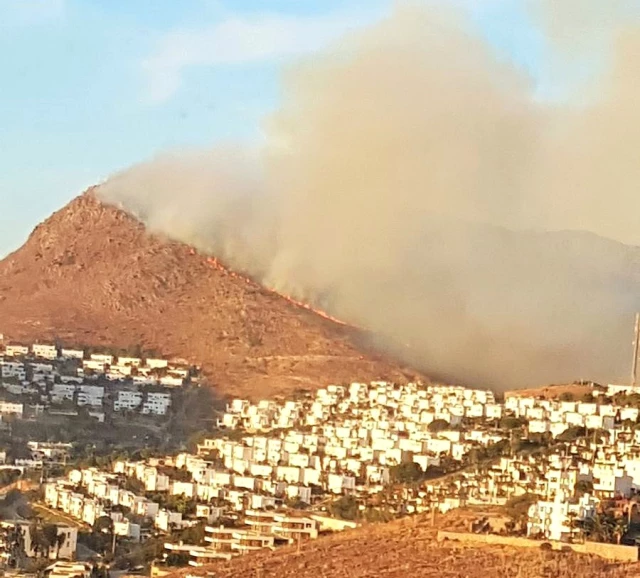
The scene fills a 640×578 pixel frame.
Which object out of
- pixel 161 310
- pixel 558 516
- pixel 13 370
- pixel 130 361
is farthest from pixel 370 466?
pixel 161 310

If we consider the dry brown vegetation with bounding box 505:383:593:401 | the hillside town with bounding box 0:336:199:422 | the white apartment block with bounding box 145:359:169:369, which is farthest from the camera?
the white apartment block with bounding box 145:359:169:369

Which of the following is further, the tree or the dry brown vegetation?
the dry brown vegetation

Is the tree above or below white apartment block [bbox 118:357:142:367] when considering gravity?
below

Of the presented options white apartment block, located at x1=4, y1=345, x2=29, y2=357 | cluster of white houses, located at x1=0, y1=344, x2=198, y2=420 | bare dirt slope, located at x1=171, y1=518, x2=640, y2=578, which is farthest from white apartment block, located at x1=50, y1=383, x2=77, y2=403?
bare dirt slope, located at x1=171, y1=518, x2=640, y2=578

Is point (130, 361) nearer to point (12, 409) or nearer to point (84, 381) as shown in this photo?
point (84, 381)

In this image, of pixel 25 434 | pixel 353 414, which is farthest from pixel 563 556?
pixel 25 434

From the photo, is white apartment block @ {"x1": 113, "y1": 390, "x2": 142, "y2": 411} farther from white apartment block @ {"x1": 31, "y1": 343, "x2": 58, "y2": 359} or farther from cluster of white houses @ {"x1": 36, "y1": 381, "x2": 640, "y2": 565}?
white apartment block @ {"x1": 31, "y1": 343, "x2": 58, "y2": 359}

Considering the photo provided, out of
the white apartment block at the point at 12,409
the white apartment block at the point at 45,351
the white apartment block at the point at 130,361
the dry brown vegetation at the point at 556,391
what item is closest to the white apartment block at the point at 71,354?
the white apartment block at the point at 45,351
